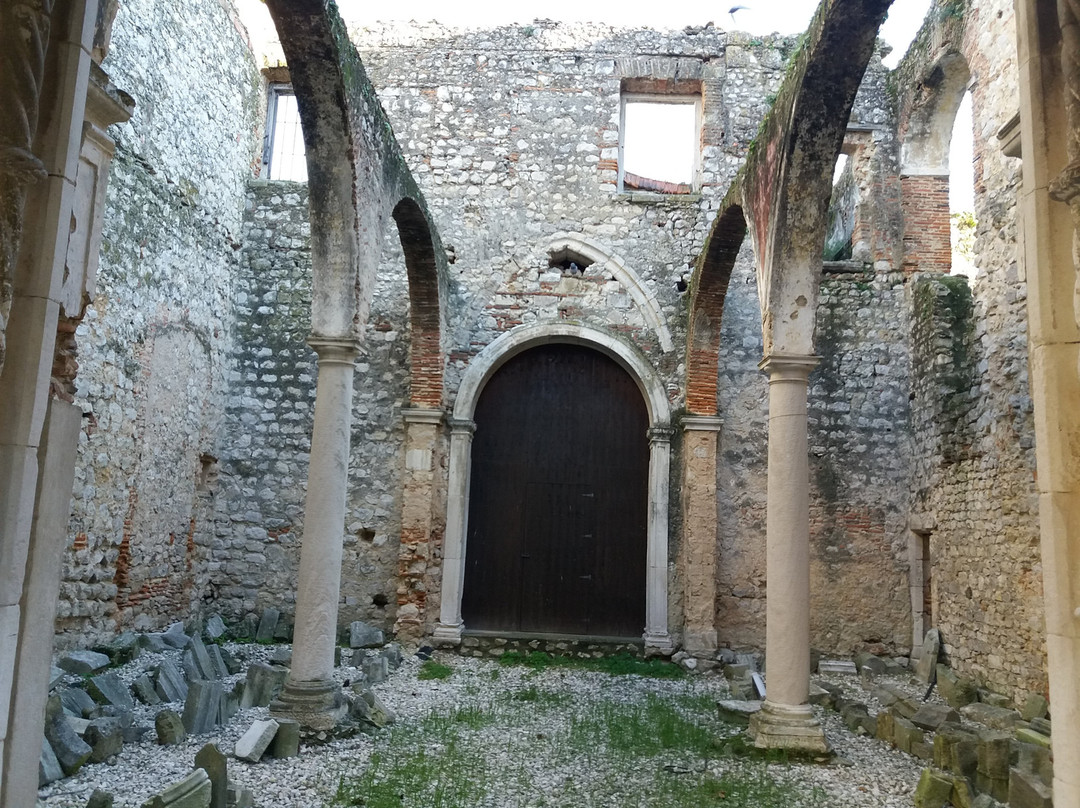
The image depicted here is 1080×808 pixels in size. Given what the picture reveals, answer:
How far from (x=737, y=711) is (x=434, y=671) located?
300cm

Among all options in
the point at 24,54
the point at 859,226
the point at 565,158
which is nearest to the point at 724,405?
the point at 859,226

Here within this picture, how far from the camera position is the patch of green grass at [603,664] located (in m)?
8.38

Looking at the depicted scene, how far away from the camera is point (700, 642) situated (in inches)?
347

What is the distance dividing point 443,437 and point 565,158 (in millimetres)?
3681

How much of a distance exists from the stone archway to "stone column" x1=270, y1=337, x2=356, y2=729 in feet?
11.0

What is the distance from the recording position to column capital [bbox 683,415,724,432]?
30.0 ft

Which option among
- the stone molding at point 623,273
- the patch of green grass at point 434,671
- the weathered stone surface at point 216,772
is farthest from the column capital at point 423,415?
the weathered stone surface at point 216,772

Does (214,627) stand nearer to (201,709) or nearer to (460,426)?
(460,426)

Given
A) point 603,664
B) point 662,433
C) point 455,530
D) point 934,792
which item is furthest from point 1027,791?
point 455,530

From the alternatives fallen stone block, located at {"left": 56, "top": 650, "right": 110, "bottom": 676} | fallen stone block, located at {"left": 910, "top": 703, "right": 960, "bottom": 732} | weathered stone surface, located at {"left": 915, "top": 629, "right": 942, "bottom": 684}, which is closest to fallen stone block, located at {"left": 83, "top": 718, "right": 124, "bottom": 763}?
fallen stone block, located at {"left": 56, "top": 650, "right": 110, "bottom": 676}

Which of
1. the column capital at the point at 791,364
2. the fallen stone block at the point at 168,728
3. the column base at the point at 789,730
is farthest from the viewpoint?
the column capital at the point at 791,364

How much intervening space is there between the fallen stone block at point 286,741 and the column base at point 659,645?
4.64 m

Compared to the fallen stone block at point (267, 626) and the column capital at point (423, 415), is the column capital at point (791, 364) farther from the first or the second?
the fallen stone block at point (267, 626)

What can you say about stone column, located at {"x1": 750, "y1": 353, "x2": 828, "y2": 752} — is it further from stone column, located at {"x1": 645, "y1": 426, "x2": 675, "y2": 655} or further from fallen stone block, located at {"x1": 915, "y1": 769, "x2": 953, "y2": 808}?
stone column, located at {"x1": 645, "y1": 426, "x2": 675, "y2": 655}
